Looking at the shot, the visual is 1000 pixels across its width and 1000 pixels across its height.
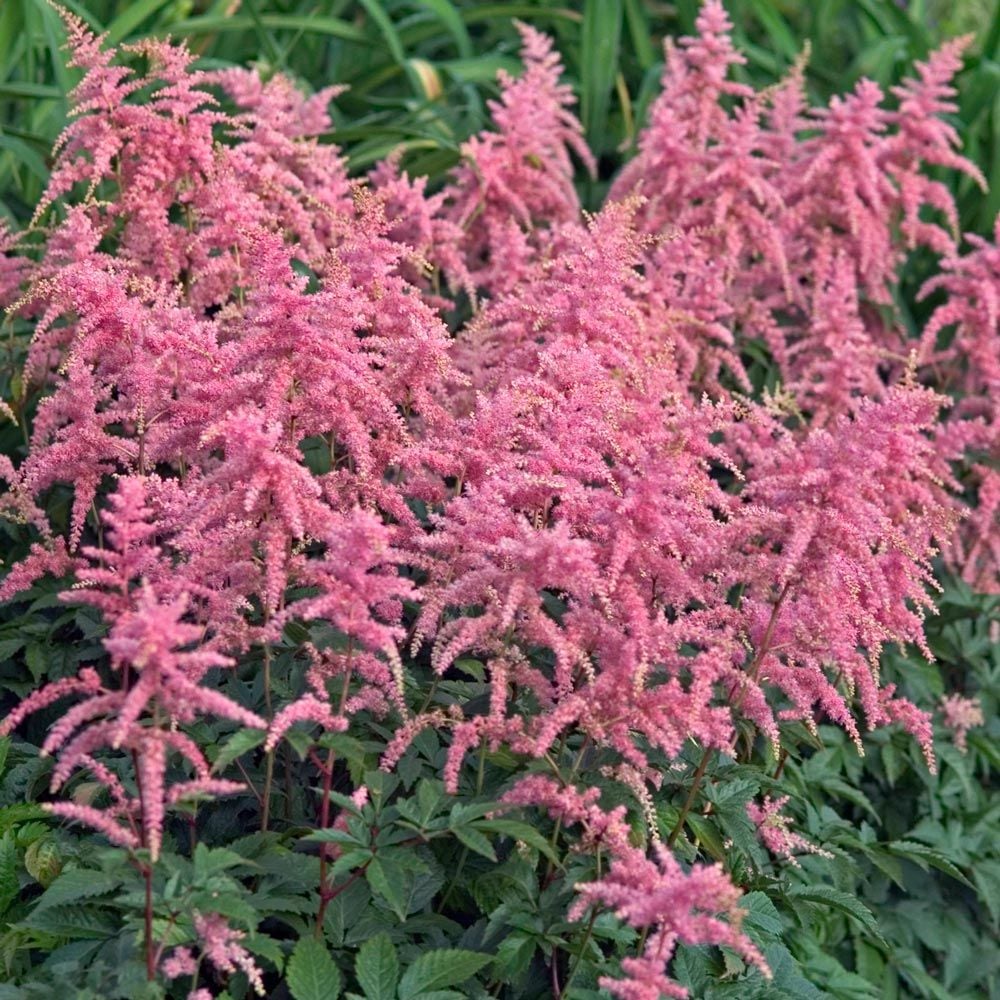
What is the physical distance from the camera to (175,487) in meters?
3.57

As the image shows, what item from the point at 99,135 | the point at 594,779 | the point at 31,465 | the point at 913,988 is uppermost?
the point at 99,135

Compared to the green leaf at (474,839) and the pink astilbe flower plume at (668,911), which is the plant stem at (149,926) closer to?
the green leaf at (474,839)

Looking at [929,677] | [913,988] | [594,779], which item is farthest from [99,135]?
[913,988]

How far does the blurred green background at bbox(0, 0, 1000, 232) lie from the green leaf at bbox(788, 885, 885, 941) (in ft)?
10.6

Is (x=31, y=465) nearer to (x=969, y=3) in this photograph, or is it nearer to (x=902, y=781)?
(x=902, y=781)

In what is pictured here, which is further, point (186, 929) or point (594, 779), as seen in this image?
point (594, 779)

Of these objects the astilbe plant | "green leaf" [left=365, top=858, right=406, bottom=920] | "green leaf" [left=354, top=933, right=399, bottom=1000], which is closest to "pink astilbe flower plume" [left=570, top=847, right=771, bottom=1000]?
the astilbe plant

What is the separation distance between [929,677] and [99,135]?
3389 millimetres

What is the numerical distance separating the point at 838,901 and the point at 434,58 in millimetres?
5891

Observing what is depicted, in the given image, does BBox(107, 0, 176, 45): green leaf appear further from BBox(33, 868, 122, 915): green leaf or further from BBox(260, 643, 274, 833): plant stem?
BBox(33, 868, 122, 915): green leaf

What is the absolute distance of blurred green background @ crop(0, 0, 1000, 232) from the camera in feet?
20.7

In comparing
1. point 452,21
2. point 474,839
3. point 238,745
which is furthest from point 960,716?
point 452,21

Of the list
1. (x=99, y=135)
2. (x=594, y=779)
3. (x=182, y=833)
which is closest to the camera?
(x=594, y=779)

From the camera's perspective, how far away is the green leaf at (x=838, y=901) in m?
3.84
